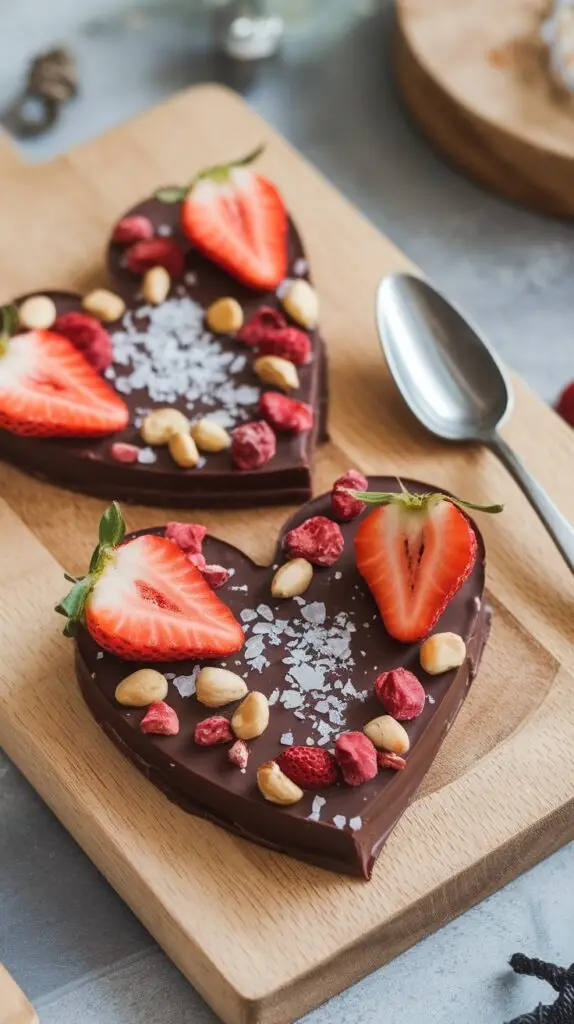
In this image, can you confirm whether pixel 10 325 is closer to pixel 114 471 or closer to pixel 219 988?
pixel 114 471

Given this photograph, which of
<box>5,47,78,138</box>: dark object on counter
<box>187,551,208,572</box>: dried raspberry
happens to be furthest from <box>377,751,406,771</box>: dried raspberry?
<box>5,47,78,138</box>: dark object on counter

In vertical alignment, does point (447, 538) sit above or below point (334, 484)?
above

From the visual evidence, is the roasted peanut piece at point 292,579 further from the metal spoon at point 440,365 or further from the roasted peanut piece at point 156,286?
the roasted peanut piece at point 156,286

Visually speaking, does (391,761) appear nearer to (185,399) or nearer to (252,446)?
(252,446)

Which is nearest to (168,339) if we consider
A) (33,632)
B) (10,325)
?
(10,325)

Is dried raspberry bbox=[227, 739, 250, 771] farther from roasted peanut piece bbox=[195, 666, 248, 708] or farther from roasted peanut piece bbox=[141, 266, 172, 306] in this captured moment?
roasted peanut piece bbox=[141, 266, 172, 306]

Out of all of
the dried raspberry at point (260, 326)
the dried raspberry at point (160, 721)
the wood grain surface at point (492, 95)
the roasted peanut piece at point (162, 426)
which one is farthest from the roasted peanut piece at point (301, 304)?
the dried raspberry at point (160, 721)

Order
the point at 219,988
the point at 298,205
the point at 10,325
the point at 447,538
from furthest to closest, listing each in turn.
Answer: the point at 298,205
the point at 10,325
the point at 447,538
the point at 219,988
